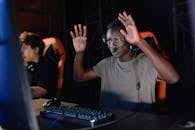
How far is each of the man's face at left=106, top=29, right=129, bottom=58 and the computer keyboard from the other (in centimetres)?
67

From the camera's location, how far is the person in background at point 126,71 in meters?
1.59

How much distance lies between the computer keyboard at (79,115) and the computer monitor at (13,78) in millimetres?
317

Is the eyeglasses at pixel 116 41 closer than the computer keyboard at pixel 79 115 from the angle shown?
No

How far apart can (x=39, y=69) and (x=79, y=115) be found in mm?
1348

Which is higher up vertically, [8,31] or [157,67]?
[8,31]

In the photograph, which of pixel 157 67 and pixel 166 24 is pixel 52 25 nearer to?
pixel 166 24

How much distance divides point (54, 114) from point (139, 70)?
71 centimetres

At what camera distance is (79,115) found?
3.68 feet

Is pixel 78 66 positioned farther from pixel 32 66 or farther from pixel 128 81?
pixel 32 66

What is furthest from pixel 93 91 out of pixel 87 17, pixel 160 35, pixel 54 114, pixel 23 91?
pixel 23 91

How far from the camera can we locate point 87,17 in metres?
3.76

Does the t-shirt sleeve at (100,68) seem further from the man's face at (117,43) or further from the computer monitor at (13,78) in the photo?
the computer monitor at (13,78)

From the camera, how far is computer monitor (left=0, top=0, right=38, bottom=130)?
0.68 m

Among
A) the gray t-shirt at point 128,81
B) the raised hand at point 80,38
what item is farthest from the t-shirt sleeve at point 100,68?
the raised hand at point 80,38
